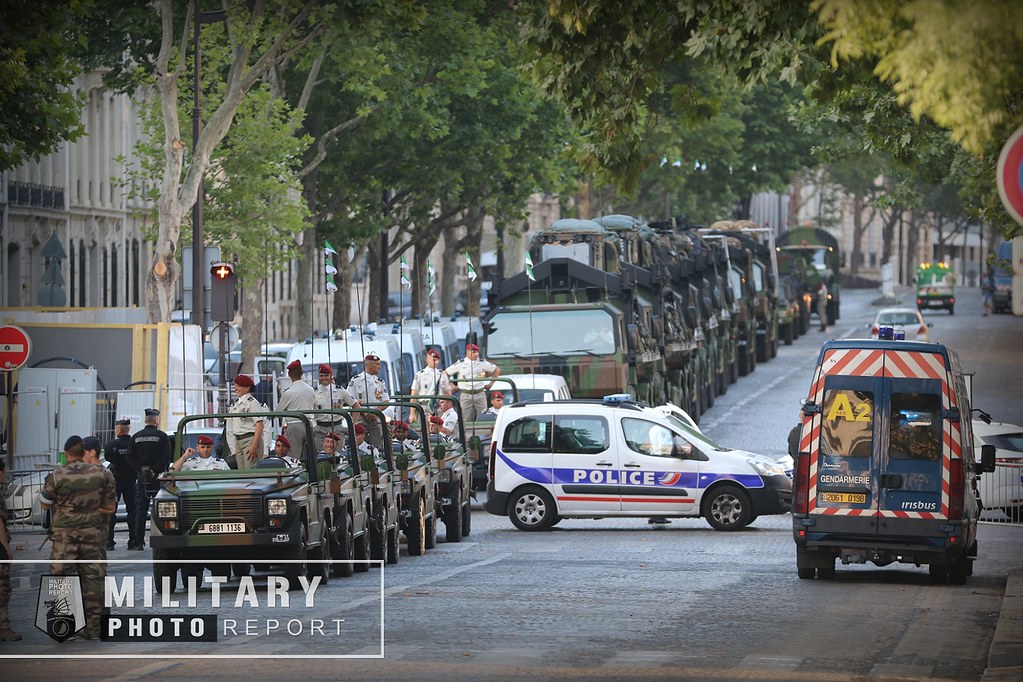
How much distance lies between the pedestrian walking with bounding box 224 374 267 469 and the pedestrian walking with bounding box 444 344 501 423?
8479 mm

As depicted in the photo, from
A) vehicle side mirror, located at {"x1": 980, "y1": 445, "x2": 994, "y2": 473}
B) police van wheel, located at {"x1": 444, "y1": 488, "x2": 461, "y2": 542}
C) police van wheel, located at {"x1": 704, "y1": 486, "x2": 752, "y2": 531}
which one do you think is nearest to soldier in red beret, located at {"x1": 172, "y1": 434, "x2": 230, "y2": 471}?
police van wheel, located at {"x1": 444, "y1": 488, "x2": 461, "y2": 542}

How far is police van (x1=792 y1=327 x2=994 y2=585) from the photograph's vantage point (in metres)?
19.1

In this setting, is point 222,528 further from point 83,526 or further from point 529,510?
point 529,510

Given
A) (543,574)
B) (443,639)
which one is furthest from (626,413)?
(443,639)

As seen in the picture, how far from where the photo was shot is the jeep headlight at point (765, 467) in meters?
25.2

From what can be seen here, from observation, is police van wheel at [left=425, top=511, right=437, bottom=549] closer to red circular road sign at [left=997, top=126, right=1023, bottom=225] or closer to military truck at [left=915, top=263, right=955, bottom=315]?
red circular road sign at [left=997, top=126, right=1023, bottom=225]

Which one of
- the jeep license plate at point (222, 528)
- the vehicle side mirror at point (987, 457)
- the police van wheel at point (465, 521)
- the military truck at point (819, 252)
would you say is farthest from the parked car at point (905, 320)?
the jeep license plate at point (222, 528)

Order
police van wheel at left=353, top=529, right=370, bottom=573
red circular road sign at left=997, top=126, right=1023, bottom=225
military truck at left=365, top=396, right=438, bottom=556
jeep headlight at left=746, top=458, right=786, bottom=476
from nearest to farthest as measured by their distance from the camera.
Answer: red circular road sign at left=997, top=126, right=1023, bottom=225 < police van wheel at left=353, top=529, right=370, bottom=573 < military truck at left=365, top=396, right=438, bottom=556 < jeep headlight at left=746, top=458, right=786, bottom=476

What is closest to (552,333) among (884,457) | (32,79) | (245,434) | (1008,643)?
(32,79)

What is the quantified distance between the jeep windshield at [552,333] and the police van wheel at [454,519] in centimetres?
975

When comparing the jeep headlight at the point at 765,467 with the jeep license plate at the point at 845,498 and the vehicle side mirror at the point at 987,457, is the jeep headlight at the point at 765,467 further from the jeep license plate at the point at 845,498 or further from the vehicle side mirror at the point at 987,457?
the jeep license plate at the point at 845,498

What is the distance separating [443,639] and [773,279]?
149 feet

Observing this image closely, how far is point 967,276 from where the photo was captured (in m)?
145

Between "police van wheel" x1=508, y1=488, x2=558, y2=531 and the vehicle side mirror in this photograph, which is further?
"police van wheel" x1=508, y1=488, x2=558, y2=531
